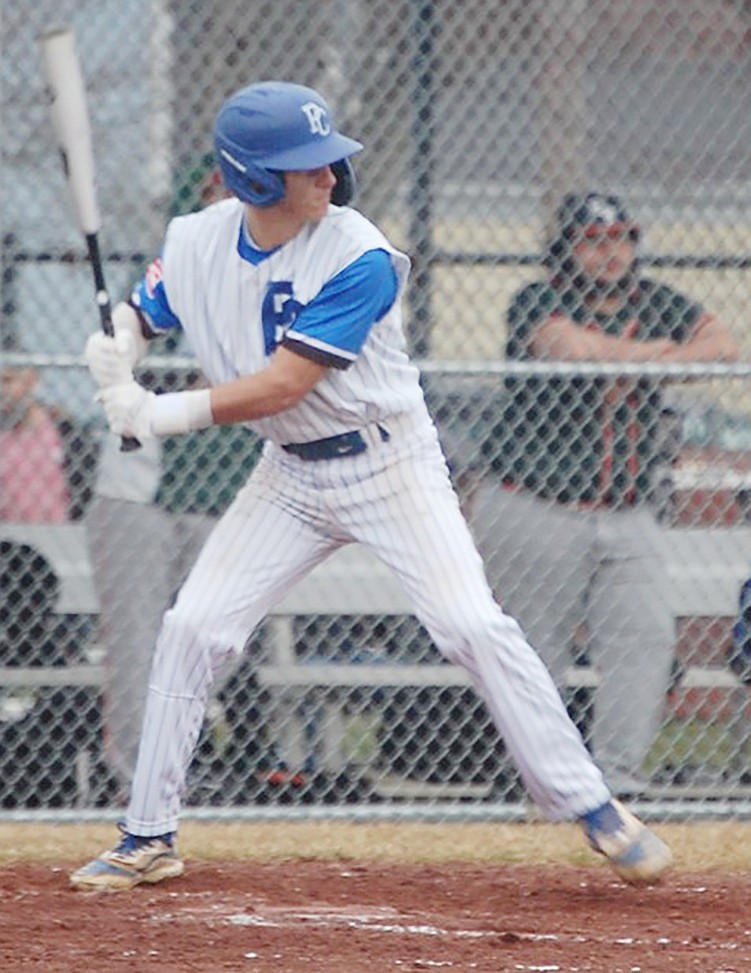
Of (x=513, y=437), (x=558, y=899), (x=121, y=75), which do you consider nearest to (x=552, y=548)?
(x=513, y=437)

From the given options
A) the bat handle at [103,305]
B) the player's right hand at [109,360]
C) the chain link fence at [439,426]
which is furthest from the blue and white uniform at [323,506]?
the chain link fence at [439,426]

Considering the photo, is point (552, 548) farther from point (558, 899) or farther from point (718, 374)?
point (558, 899)

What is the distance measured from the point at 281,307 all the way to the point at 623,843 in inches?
55.6

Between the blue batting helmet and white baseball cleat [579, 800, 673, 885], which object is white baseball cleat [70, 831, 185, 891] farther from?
the blue batting helmet

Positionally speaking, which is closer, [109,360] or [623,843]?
[109,360]

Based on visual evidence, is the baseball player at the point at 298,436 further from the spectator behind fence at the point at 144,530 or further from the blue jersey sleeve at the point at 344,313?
the spectator behind fence at the point at 144,530

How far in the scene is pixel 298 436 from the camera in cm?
470

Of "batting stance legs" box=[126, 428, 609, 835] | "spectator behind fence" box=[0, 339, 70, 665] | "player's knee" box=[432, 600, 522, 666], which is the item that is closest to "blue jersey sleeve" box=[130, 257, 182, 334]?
"batting stance legs" box=[126, 428, 609, 835]

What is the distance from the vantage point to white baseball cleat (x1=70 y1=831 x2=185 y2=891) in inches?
190

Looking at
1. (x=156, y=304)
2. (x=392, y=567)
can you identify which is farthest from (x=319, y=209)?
(x=392, y=567)

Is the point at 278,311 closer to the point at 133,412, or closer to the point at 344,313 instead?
the point at 344,313

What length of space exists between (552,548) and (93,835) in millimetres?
1538

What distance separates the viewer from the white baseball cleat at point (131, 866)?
4.83 metres

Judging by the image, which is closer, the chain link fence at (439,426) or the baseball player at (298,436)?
the baseball player at (298,436)
